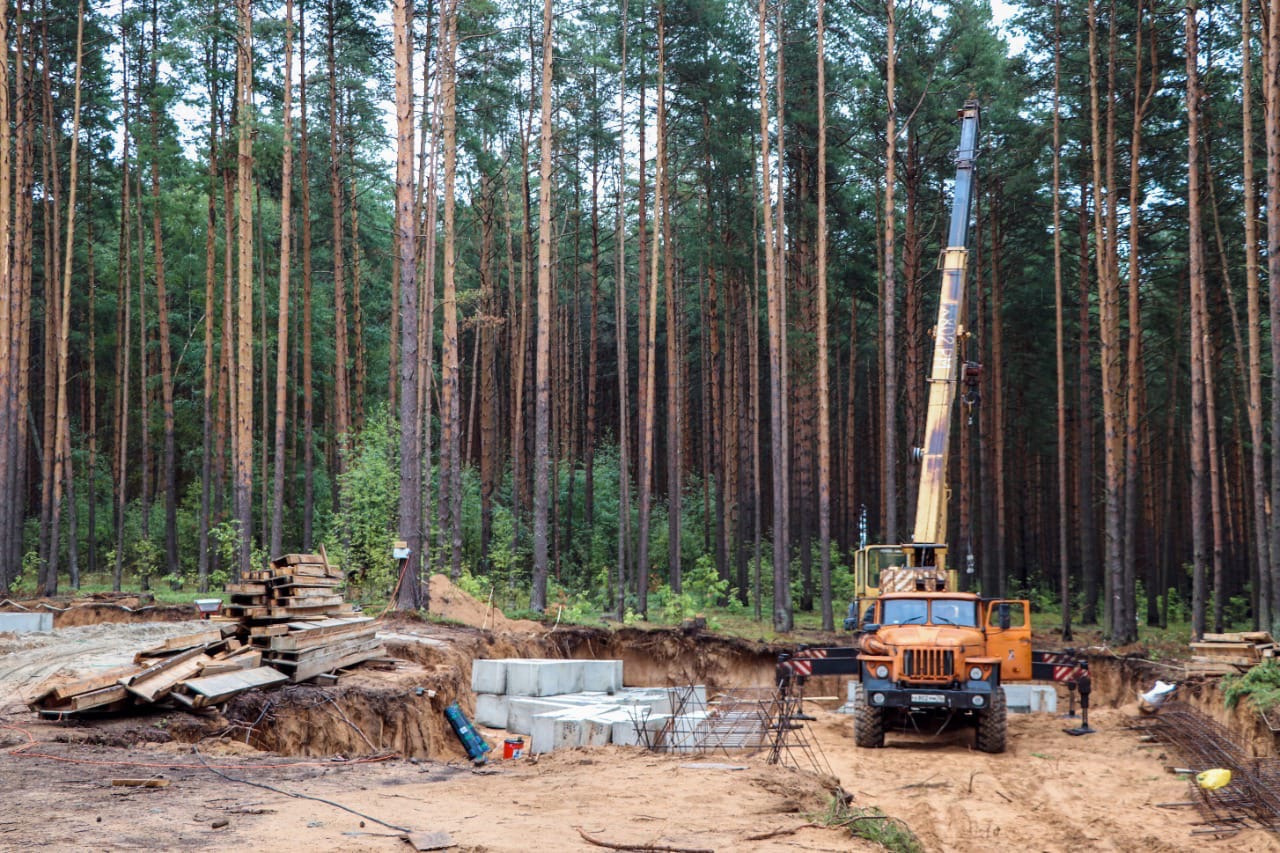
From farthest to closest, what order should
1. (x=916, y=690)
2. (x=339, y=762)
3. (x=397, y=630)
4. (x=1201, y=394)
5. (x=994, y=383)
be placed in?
(x=994, y=383) < (x=1201, y=394) < (x=397, y=630) < (x=916, y=690) < (x=339, y=762)

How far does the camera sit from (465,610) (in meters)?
21.0

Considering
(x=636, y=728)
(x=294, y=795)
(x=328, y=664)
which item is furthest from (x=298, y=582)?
(x=294, y=795)

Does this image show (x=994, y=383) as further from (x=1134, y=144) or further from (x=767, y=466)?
(x=767, y=466)

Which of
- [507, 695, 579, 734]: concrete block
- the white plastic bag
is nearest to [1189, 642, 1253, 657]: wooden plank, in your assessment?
the white plastic bag

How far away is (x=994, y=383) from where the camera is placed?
30594 mm

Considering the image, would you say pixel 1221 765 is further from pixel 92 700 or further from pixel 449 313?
pixel 449 313

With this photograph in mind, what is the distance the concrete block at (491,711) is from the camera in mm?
16359

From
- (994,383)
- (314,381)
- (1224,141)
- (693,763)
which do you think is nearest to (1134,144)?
(1224,141)

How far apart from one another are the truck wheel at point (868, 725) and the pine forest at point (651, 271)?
5846 mm

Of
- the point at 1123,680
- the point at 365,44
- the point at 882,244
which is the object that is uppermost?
the point at 365,44

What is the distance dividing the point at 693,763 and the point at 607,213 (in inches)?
1325

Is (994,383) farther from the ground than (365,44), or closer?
closer

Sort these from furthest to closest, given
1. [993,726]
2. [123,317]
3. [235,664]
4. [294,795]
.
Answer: [123,317]
[993,726]
[235,664]
[294,795]

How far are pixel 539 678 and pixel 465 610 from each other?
15.8ft
